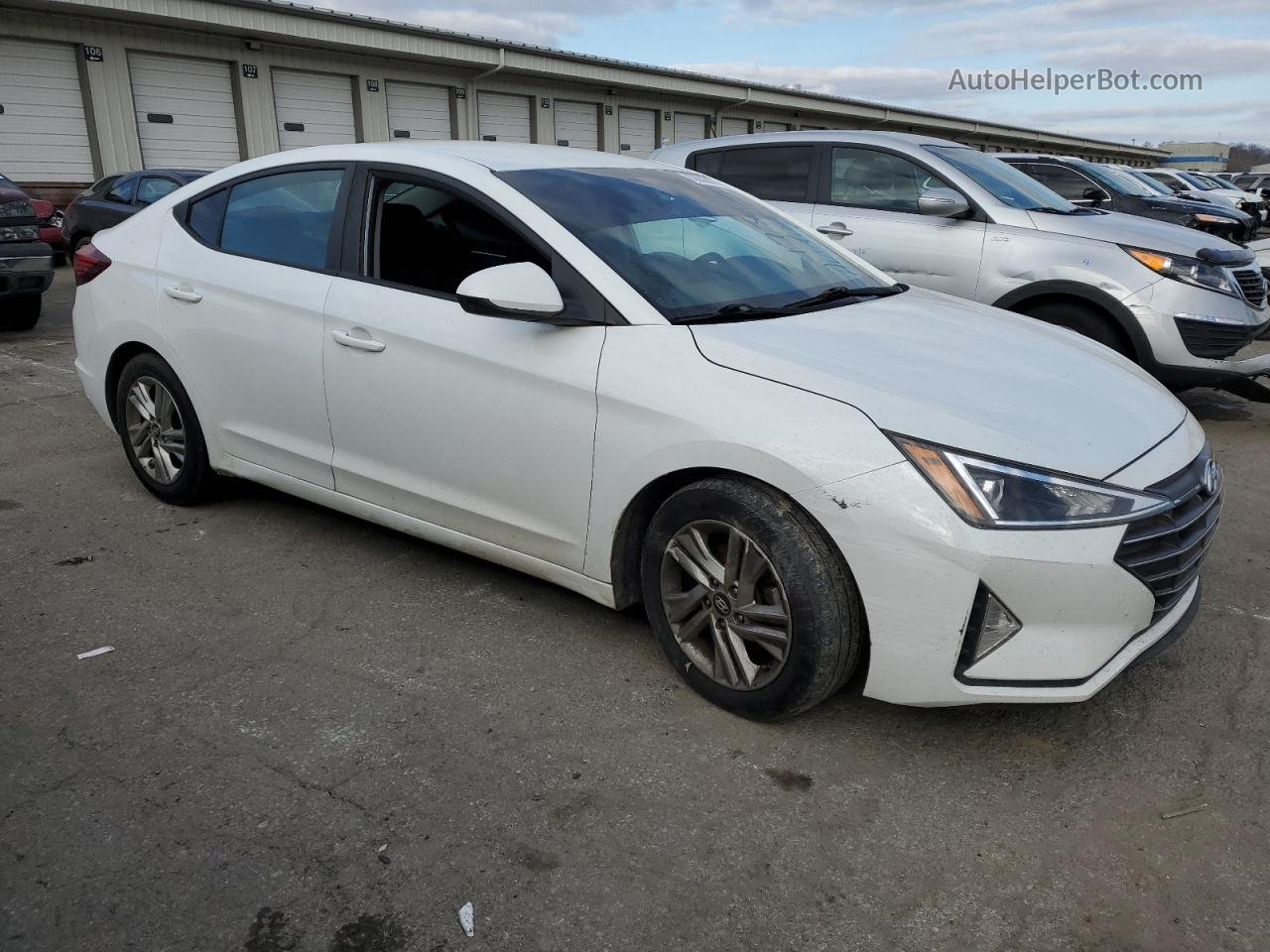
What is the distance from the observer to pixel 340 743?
9.04 ft

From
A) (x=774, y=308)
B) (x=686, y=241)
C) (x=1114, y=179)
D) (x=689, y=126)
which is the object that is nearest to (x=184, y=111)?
(x=689, y=126)

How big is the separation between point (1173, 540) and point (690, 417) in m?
1.32

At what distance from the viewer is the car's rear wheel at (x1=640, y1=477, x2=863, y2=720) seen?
2.63 metres

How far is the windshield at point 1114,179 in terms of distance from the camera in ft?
38.7

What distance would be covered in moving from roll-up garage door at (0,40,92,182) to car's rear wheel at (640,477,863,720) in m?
18.3

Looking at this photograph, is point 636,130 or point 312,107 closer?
point 312,107

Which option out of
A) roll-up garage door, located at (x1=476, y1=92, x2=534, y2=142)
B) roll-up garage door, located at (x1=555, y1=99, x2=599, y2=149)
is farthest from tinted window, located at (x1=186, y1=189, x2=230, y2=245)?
roll-up garage door, located at (x1=555, y1=99, x2=599, y2=149)

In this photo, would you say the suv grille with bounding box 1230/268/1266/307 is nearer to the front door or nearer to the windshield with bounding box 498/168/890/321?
the windshield with bounding box 498/168/890/321

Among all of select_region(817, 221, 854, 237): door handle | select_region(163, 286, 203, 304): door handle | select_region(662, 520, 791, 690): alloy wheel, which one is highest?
select_region(817, 221, 854, 237): door handle

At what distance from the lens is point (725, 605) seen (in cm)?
285

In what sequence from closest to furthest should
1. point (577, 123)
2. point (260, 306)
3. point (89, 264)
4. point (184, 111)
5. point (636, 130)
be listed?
point (260, 306) → point (89, 264) → point (184, 111) → point (577, 123) → point (636, 130)

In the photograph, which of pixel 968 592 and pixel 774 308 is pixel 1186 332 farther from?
pixel 968 592

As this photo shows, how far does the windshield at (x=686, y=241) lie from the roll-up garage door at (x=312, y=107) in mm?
18796

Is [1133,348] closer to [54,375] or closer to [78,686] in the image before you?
[78,686]
